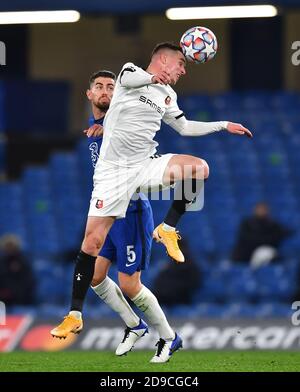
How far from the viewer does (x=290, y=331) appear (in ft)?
48.0

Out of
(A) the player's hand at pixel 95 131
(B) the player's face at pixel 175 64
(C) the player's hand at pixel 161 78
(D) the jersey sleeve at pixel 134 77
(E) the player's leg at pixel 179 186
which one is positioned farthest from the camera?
(A) the player's hand at pixel 95 131

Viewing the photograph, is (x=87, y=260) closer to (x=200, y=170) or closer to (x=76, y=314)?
(x=76, y=314)

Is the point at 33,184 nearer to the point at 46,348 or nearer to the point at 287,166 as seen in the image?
the point at 287,166

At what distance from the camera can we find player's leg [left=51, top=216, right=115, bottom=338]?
32.1 ft

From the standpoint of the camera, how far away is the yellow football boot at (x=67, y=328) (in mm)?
9562

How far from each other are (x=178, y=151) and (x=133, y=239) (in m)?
9.40

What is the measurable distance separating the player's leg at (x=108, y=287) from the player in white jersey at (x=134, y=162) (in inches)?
23.2

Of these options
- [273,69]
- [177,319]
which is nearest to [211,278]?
[177,319]

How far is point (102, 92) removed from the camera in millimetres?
10398

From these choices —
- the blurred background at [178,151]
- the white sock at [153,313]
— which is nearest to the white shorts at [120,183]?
the white sock at [153,313]

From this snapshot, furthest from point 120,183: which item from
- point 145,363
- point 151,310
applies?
point 145,363

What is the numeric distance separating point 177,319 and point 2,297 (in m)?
2.70

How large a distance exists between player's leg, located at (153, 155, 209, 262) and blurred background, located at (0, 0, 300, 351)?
4542mm

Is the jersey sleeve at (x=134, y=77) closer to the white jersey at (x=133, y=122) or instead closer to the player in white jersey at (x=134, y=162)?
the player in white jersey at (x=134, y=162)
